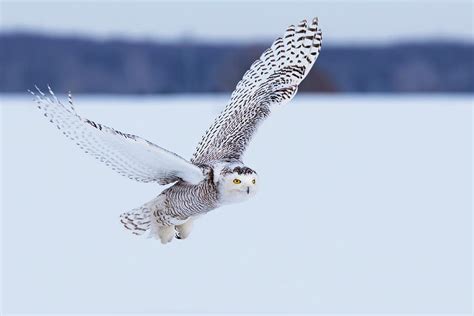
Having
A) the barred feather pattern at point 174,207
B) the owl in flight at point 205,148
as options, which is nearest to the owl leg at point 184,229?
the owl in flight at point 205,148

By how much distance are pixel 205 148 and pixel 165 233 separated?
17.2 inches

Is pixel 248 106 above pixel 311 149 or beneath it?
beneath

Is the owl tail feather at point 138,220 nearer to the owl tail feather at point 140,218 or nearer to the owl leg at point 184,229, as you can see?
the owl tail feather at point 140,218

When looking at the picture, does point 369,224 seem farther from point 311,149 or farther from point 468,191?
point 311,149

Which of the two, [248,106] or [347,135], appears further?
[347,135]

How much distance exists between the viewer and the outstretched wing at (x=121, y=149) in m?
3.81

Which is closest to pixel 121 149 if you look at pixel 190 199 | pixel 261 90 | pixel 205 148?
pixel 190 199

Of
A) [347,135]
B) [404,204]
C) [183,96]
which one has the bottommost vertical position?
[404,204]

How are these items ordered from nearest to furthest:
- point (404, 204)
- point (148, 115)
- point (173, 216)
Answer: point (173, 216), point (404, 204), point (148, 115)

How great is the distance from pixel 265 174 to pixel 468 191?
1.55m

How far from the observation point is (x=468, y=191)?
741 centimetres

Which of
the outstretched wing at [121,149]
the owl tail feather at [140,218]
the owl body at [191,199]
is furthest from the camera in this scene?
the owl tail feather at [140,218]

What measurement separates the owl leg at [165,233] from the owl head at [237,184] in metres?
0.50

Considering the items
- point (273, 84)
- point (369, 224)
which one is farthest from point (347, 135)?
point (273, 84)
